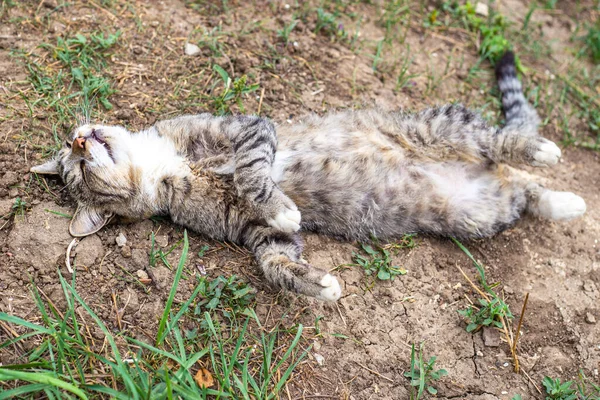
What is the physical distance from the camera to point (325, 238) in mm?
3951

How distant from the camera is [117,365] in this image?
9.23 ft

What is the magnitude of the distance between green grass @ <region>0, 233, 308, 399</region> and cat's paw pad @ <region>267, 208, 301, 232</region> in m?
0.57

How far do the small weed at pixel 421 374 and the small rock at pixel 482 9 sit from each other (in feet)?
12.5

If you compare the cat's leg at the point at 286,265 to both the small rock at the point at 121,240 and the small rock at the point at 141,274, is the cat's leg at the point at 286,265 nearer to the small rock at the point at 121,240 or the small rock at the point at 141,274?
the small rock at the point at 141,274

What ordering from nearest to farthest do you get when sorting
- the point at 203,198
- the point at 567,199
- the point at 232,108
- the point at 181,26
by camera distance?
the point at 203,198 < the point at 567,199 < the point at 232,108 < the point at 181,26

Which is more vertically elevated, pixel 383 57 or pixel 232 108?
pixel 383 57

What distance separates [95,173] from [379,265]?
Result: 2.03 metres

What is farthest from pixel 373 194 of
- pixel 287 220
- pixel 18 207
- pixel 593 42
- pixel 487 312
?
pixel 593 42

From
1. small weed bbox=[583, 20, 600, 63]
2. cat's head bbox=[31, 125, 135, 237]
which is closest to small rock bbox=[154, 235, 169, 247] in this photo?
cat's head bbox=[31, 125, 135, 237]

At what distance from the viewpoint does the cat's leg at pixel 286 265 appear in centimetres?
328

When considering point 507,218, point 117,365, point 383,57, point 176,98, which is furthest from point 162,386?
point 383,57

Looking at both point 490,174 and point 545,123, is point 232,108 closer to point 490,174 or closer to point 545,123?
point 490,174

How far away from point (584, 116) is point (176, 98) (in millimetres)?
3785

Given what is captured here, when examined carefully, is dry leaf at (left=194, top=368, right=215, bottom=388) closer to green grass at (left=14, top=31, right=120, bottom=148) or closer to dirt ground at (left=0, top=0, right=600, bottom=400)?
dirt ground at (left=0, top=0, right=600, bottom=400)
